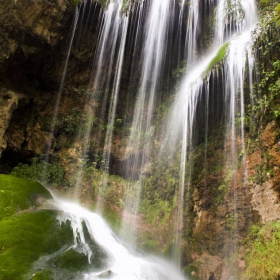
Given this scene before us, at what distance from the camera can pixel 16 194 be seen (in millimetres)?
7184

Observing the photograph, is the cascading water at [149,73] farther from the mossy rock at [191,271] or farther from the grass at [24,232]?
the grass at [24,232]

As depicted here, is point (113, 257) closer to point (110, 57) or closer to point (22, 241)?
point (22, 241)

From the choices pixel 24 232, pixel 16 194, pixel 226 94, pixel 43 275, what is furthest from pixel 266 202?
pixel 16 194

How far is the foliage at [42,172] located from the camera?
A: 1111cm

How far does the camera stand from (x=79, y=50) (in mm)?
13461

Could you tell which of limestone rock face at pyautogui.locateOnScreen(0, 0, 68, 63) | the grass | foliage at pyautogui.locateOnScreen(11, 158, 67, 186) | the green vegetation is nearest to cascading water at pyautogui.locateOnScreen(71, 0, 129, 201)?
limestone rock face at pyautogui.locateOnScreen(0, 0, 68, 63)

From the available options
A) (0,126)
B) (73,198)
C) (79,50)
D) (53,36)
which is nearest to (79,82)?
(79,50)

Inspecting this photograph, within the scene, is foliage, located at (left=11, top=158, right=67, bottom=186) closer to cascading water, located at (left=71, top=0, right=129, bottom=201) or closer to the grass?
cascading water, located at (left=71, top=0, right=129, bottom=201)

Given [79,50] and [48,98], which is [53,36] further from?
[48,98]

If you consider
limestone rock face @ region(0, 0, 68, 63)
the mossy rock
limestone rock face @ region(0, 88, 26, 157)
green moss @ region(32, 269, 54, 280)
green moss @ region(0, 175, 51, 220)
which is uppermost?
limestone rock face @ region(0, 0, 68, 63)

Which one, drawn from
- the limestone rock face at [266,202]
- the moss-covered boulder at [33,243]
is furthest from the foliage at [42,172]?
the limestone rock face at [266,202]

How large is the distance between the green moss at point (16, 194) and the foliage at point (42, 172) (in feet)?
9.99

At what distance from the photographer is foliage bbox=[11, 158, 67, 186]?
1111cm

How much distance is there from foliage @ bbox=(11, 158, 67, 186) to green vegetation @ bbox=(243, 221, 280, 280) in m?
7.80
